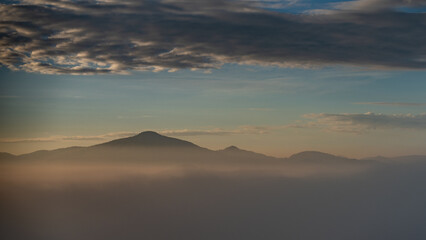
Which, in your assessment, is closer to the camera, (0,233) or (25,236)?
(0,233)

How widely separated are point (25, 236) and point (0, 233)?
53.2 ft

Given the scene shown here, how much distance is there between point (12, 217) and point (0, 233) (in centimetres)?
2117

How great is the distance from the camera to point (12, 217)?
195 m

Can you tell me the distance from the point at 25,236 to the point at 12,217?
12851 mm

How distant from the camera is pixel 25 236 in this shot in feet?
621

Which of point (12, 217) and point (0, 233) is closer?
point (0, 233)

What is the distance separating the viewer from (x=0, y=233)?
174 m
